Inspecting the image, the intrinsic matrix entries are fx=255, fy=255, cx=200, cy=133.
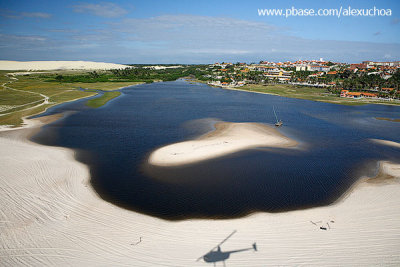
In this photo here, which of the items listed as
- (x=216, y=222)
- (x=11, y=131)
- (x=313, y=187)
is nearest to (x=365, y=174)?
(x=313, y=187)

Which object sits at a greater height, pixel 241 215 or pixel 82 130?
pixel 82 130

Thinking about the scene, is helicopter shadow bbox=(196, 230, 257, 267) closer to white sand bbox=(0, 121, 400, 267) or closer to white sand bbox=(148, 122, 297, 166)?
white sand bbox=(0, 121, 400, 267)

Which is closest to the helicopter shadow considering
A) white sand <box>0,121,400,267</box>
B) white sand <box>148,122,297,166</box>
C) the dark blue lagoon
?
white sand <box>0,121,400,267</box>

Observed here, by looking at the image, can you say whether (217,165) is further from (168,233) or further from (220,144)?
(168,233)

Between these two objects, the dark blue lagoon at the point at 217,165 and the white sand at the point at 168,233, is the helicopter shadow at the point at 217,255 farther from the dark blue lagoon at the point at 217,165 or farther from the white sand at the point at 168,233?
the dark blue lagoon at the point at 217,165

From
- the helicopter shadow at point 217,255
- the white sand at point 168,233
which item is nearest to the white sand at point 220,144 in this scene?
the white sand at point 168,233

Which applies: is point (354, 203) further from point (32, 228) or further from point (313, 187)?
point (32, 228)

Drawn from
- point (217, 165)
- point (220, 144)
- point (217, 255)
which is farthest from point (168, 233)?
point (220, 144)
